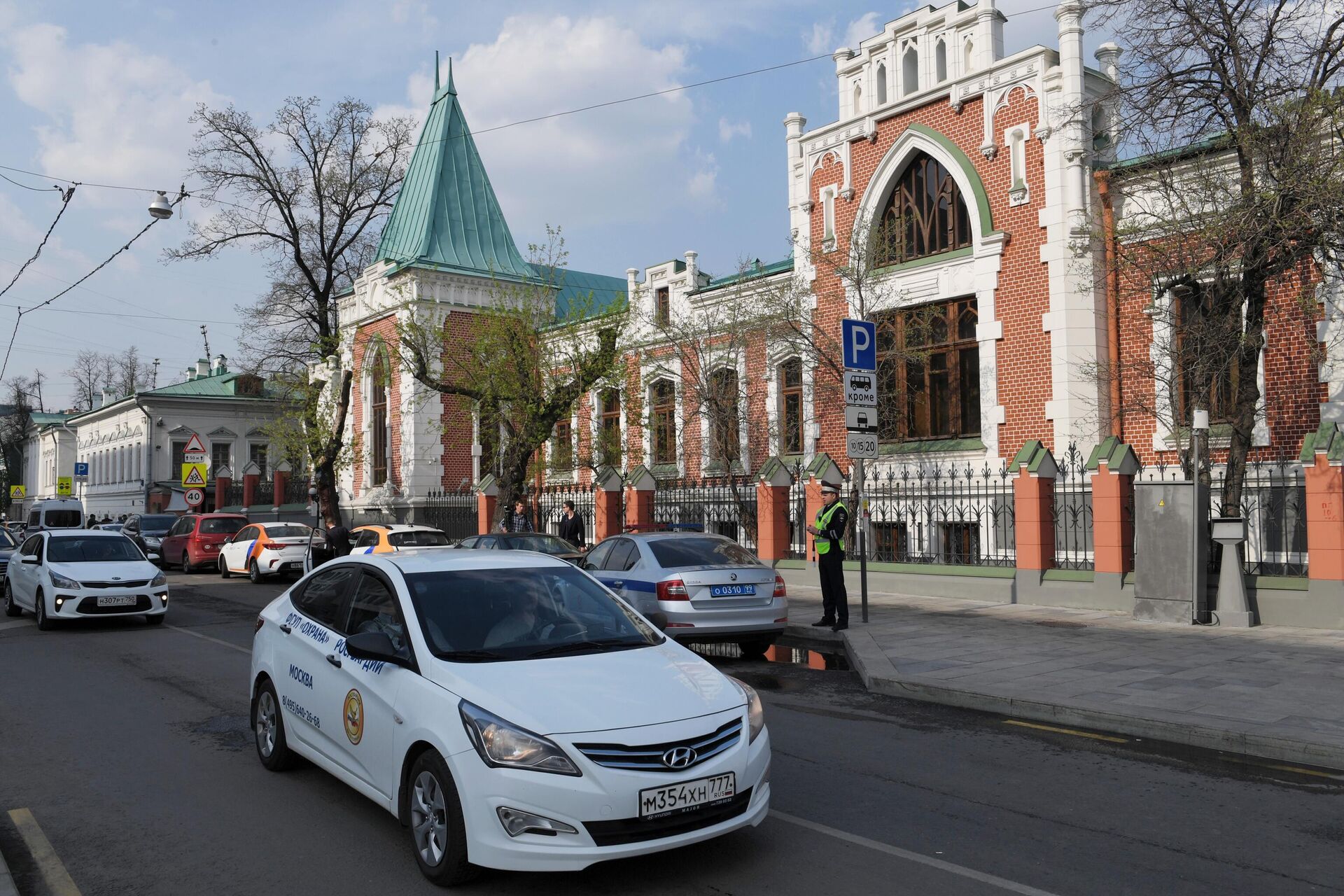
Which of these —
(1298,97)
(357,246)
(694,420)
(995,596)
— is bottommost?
(995,596)

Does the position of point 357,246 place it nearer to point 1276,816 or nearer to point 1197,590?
point 1197,590

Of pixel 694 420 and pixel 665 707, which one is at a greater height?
pixel 694 420

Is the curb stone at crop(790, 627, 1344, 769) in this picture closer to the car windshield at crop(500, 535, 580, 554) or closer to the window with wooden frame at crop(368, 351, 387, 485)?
the car windshield at crop(500, 535, 580, 554)

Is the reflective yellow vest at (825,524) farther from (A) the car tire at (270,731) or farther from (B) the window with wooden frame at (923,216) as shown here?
(B) the window with wooden frame at (923,216)

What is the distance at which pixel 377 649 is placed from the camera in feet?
17.2

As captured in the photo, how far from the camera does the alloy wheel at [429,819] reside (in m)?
4.66

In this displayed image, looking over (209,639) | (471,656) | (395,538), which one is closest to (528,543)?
(395,538)

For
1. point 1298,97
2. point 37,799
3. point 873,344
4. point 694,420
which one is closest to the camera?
point 37,799

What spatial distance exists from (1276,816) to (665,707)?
3.69m

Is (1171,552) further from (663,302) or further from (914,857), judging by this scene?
(663,302)

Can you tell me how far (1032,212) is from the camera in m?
20.3

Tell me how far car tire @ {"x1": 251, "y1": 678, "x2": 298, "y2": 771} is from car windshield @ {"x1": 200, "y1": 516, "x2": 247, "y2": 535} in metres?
23.9

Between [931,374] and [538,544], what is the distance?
955 cm


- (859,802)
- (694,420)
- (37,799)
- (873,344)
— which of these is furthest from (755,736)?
(694,420)
